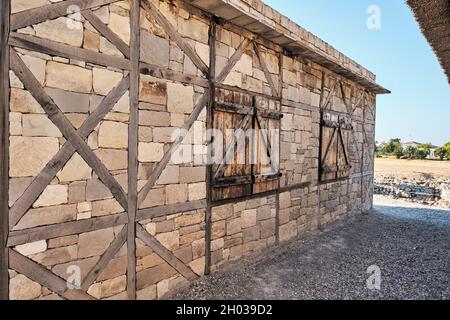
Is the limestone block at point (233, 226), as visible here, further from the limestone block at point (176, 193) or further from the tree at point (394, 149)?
the tree at point (394, 149)

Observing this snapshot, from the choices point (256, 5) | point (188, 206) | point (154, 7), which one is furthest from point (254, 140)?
point (154, 7)

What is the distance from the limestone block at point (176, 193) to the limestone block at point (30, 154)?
1.51 m

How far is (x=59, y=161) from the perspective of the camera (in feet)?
9.43

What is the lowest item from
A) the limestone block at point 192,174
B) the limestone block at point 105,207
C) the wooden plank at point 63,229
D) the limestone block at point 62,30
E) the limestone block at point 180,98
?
the wooden plank at point 63,229

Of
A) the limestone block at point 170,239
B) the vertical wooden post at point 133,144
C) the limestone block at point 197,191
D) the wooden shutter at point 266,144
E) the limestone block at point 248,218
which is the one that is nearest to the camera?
the vertical wooden post at point 133,144

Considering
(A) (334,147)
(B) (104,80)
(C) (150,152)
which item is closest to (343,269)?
(A) (334,147)

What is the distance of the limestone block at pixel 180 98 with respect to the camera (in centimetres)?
386

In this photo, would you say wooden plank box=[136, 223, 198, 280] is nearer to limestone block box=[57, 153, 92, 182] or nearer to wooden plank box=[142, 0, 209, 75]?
limestone block box=[57, 153, 92, 182]

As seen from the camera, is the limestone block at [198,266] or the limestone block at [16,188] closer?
the limestone block at [16,188]

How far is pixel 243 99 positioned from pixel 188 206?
2153mm

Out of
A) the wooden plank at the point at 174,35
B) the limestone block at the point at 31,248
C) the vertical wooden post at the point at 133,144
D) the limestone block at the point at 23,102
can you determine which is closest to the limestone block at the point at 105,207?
the vertical wooden post at the point at 133,144

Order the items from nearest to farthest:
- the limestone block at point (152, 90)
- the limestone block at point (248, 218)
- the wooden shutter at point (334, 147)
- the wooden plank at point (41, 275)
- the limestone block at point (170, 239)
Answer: the wooden plank at point (41, 275) → the limestone block at point (152, 90) → the limestone block at point (170, 239) → the limestone block at point (248, 218) → the wooden shutter at point (334, 147)

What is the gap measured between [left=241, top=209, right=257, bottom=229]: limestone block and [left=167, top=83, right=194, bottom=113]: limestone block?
7.17 feet
